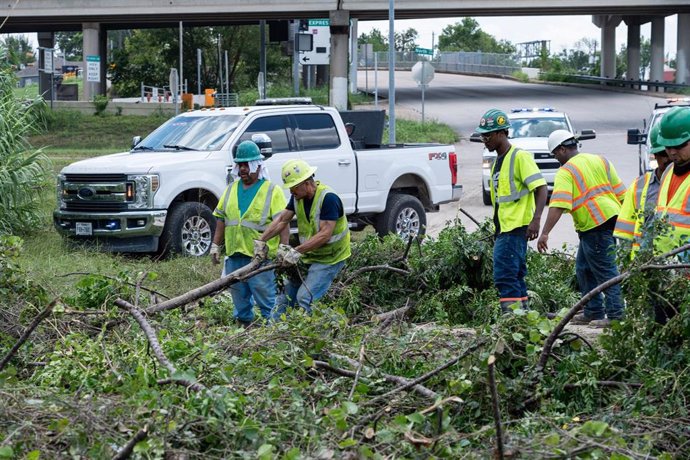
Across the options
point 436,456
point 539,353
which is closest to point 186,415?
point 436,456

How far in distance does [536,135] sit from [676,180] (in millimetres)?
15763

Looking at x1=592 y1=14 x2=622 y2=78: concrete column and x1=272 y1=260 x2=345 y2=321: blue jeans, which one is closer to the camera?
x1=272 y1=260 x2=345 y2=321: blue jeans

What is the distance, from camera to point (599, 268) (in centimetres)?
877

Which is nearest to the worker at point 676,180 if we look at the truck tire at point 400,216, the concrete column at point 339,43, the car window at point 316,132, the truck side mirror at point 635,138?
the car window at point 316,132

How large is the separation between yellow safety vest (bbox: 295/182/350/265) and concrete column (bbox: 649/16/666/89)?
189 feet

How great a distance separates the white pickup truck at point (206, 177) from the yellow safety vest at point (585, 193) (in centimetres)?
368

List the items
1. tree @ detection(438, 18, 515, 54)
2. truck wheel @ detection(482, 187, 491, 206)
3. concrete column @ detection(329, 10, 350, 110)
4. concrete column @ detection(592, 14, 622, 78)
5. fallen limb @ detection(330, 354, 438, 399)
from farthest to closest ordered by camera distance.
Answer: tree @ detection(438, 18, 515, 54) < concrete column @ detection(592, 14, 622, 78) < concrete column @ detection(329, 10, 350, 110) < truck wheel @ detection(482, 187, 491, 206) < fallen limb @ detection(330, 354, 438, 399)

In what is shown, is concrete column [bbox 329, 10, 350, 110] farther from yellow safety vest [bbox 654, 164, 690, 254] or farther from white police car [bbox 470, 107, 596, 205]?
yellow safety vest [bbox 654, 164, 690, 254]

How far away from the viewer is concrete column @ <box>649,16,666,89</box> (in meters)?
62.6

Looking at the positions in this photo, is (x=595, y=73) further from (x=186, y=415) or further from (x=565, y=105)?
(x=186, y=415)

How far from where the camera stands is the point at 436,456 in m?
4.23

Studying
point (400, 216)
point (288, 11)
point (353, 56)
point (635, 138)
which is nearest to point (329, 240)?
point (400, 216)

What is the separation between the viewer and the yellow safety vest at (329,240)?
8.45 metres

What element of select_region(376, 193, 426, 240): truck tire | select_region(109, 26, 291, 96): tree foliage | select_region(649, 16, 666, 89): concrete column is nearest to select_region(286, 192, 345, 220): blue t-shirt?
select_region(376, 193, 426, 240): truck tire
